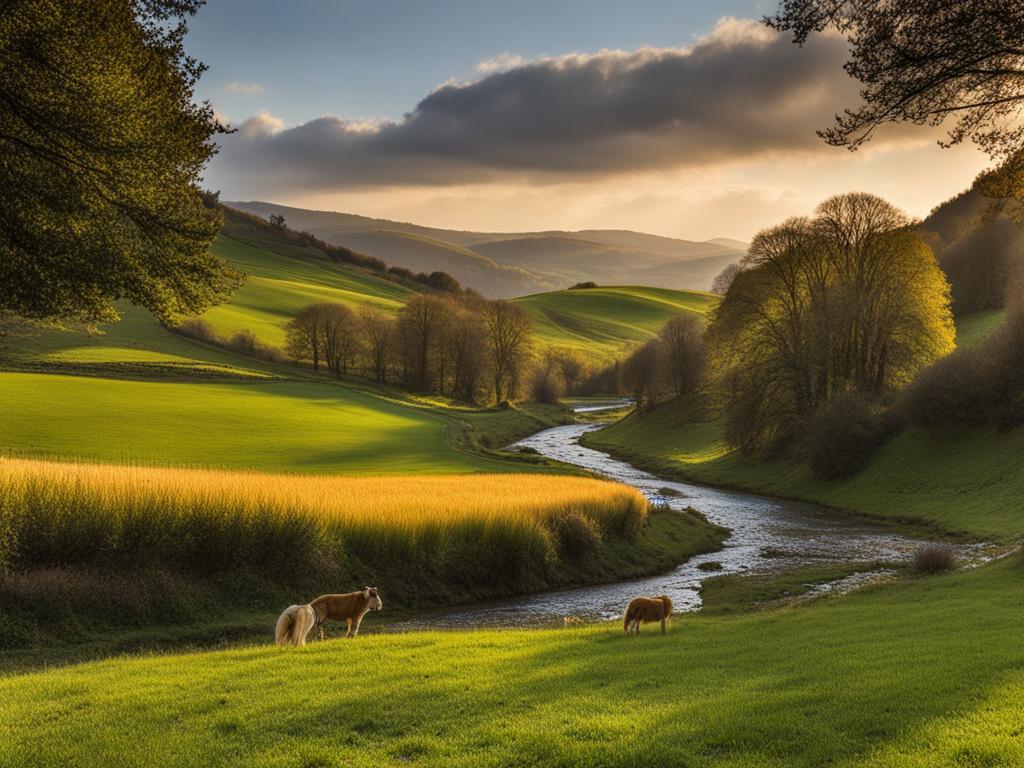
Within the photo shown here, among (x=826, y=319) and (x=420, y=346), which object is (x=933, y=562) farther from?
(x=420, y=346)

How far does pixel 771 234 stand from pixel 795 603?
143ft

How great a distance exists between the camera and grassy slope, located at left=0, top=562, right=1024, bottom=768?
27.7 feet

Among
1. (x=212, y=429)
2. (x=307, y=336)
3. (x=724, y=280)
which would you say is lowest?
(x=212, y=429)

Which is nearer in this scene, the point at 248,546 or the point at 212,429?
the point at 248,546

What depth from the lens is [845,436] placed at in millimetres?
50656

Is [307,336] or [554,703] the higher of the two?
[307,336]

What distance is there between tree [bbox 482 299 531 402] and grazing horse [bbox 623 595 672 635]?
9909 cm

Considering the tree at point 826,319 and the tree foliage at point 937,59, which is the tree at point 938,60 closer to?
the tree foliage at point 937,59

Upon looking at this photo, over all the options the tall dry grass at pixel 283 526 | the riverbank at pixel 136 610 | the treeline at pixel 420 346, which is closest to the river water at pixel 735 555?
the tall dry grass at pixel 283 526

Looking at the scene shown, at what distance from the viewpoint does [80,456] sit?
43500mm

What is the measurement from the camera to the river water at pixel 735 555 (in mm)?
26281

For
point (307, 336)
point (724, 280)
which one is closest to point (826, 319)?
point (724, 280)

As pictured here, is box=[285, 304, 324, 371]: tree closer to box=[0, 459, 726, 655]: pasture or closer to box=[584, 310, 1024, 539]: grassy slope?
box=[584, 310, 1024, 539]: grassy slope

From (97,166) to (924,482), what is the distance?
46.6 meters
